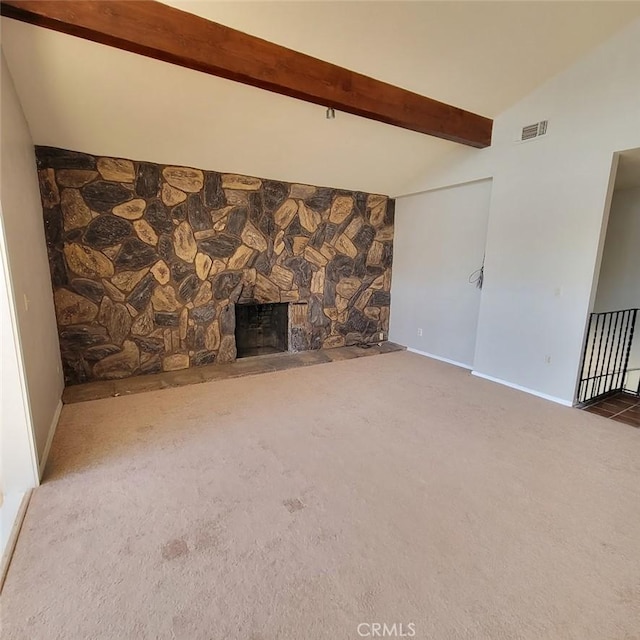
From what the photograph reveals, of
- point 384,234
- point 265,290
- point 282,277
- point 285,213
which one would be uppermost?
point 285,213

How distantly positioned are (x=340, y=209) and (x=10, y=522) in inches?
181

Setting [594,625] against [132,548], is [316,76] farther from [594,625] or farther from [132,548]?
[594,625]

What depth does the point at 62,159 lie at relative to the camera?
3.42 metres

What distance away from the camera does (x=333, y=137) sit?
380 centimetres

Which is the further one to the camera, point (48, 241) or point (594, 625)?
point (48, 241)

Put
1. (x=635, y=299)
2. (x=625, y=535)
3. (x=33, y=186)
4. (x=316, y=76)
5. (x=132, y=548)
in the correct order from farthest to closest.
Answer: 1. (x=635, y=299)
2. (x=33, y=186)
3. (x=316, y=76)
4. (x=625, y=535)
5. (x=132, y=548)

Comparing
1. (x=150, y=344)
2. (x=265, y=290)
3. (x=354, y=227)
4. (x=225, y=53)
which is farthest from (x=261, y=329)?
(x=225, y=53)

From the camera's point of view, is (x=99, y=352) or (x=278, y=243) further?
(x=278, y=243)

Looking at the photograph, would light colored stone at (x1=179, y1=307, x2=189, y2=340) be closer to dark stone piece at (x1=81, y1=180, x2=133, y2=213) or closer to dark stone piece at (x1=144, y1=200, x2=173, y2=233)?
dark stone piece at (x1=144, y1=200, x2=173, y2=233)

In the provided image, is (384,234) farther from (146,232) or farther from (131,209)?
(131,209)

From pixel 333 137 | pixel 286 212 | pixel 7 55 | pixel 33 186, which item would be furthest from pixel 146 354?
pixel 333 137

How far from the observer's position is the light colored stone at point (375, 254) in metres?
5.47

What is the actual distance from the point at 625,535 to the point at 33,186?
4.80m

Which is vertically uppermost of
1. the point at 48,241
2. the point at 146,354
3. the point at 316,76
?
the point at 316,76
